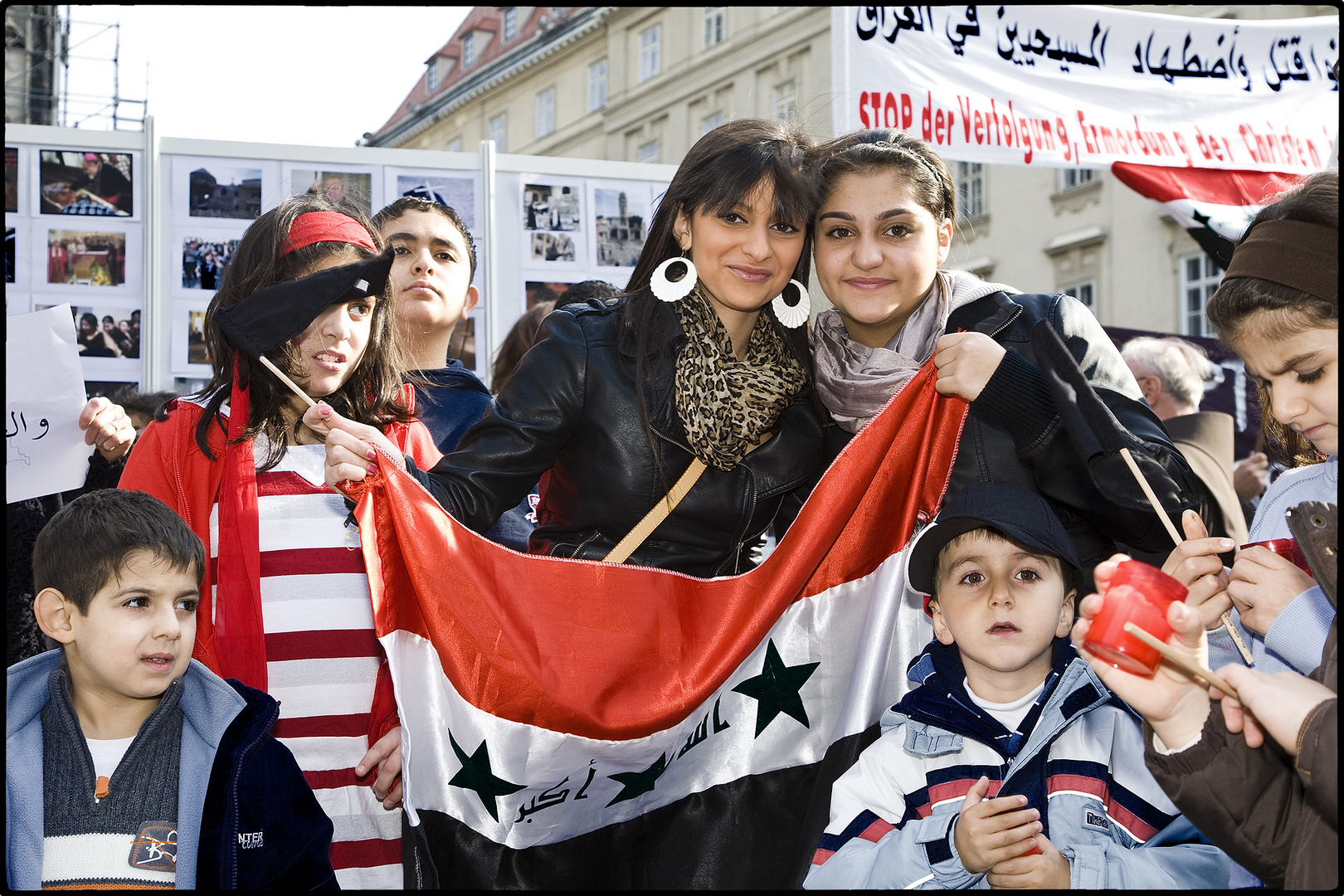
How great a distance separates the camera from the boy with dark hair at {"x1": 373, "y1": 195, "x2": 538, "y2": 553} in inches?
157

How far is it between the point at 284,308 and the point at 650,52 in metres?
37.4

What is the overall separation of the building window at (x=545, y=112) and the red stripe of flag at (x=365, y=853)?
42323mm

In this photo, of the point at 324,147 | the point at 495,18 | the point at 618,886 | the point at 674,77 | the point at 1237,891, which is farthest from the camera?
the point at 495,18

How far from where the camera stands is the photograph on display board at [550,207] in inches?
222

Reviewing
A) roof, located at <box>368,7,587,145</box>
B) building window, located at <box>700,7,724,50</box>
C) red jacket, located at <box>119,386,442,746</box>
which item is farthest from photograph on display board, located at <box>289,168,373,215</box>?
roof, located at <box>368,7,587,145</box>

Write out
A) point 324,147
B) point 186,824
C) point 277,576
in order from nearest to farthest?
point 186,824
point 277,576
point 324,147

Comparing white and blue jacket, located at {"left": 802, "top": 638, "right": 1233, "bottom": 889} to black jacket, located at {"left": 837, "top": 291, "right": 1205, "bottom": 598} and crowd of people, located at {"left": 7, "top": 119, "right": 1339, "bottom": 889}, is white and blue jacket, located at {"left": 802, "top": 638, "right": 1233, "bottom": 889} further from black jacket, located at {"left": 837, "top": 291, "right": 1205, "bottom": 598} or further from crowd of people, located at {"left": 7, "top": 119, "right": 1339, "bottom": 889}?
black jacket, located at {"left": 837, "top": 291, "right": 1205, "bottom": 598}

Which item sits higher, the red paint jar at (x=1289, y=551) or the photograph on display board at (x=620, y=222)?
the photograph on display board at (x=620, y=222)

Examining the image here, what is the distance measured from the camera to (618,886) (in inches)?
117

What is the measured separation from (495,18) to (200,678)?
53970mm

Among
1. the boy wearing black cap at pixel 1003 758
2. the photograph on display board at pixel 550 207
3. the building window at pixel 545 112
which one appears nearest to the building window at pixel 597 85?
the building window at pixel 545 112

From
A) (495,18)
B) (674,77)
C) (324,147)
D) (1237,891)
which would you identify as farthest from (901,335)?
(495,18)

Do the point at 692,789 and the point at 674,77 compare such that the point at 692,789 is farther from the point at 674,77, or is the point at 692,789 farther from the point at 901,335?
the point at 674,77

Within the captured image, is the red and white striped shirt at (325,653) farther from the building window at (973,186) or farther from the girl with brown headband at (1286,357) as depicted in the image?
the building window at (973,186)
